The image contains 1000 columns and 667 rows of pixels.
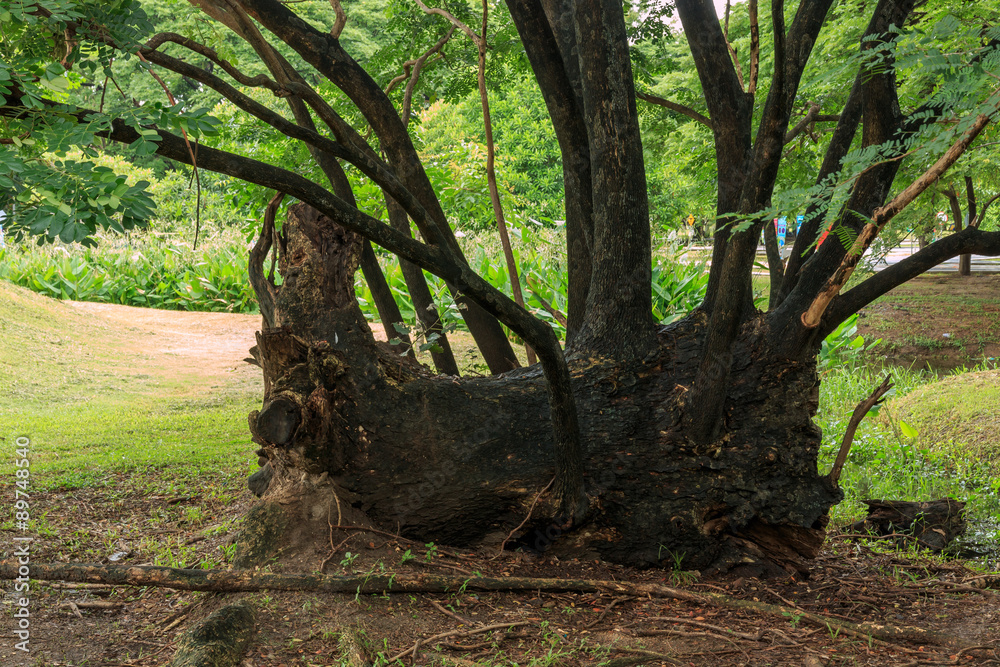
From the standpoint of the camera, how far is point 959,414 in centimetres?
677

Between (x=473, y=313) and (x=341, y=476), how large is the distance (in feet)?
5.70

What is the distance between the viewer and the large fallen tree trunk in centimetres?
331

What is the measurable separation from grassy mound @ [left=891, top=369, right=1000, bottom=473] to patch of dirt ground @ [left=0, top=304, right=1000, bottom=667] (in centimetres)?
272

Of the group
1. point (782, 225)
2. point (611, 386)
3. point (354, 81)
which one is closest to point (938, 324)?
point (782, 225)

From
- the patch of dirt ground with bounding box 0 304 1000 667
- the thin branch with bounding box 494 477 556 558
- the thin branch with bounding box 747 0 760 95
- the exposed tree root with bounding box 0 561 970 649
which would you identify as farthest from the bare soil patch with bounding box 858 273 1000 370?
the thin branch with bounding box 494 477 556 558

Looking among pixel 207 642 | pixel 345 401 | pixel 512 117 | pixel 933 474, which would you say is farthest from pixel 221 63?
pixel 512 117

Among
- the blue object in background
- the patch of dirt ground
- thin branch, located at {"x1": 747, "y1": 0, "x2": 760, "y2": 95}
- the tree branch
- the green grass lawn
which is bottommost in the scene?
the patch of dirt ground

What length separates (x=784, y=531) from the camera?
11.6 feet

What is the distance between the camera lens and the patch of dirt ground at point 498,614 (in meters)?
2.71

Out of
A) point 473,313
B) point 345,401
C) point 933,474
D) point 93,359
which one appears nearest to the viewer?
point 345,401

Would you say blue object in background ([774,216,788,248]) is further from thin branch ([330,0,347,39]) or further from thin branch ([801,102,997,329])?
thin branch ([330,0,347,39])

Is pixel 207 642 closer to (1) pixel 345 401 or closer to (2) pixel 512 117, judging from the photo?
(1) pixel 345 401

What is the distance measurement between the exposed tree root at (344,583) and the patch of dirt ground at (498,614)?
2 centimetres

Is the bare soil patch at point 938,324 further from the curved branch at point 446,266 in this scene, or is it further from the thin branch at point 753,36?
the curved branch at point 446,266
